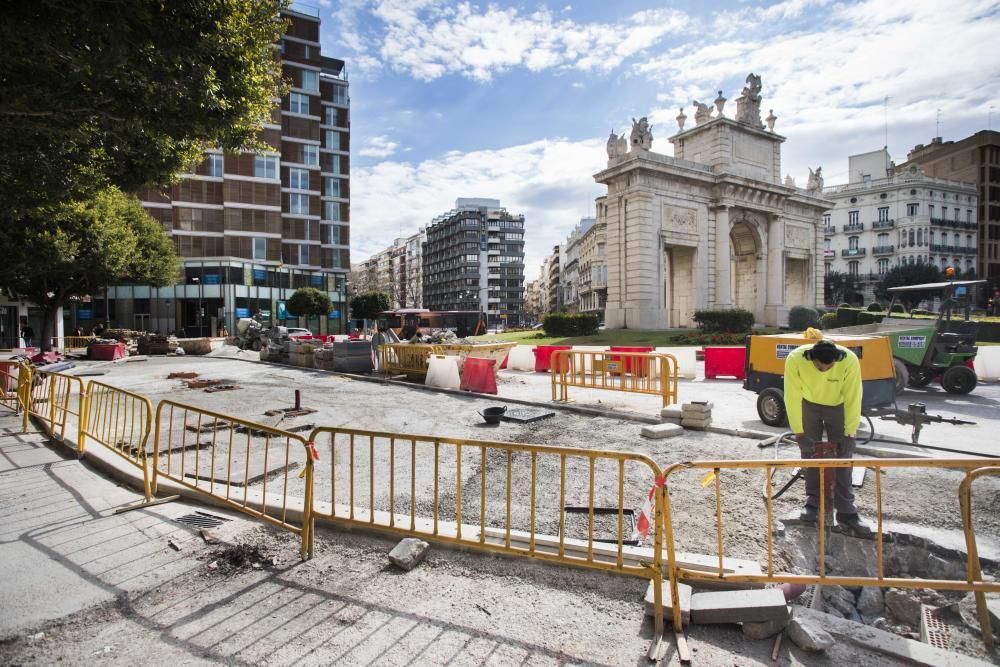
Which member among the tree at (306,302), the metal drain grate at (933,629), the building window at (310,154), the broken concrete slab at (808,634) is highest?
the building window at (310,154)

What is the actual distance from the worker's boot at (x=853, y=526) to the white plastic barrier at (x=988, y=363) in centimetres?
1313

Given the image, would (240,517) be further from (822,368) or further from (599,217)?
(599,217)

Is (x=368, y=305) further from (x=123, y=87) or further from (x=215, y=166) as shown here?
(x=123, y=87)

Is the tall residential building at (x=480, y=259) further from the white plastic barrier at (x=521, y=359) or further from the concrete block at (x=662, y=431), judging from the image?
the concrete block at (x=662, y=431)

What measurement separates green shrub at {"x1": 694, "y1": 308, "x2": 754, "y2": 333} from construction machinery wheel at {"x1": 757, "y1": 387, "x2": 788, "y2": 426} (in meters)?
18.9

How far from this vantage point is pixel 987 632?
3148 millimetres

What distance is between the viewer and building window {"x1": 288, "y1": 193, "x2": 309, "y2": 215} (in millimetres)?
50625

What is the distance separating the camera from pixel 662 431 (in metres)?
7.64

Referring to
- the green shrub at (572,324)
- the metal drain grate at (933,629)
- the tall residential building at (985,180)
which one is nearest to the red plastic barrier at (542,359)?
the green shrub at (572,324)

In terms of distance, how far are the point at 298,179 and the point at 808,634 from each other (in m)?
55.7

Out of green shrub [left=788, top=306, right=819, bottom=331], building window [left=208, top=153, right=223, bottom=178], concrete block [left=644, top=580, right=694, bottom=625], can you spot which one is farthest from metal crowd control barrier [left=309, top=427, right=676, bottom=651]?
building window [left=208, top=153, right=223, bottom=178]

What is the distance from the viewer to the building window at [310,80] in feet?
167

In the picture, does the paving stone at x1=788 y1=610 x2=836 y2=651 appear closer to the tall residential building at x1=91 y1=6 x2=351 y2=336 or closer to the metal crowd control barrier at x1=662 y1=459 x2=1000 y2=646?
the metal crowd control barrier at x1=662 y1=459 x2=1000 y2=646

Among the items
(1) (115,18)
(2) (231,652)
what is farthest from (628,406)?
(1) (115,18)
